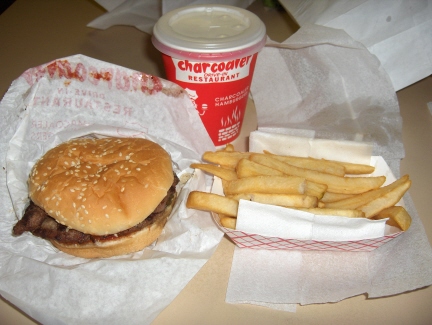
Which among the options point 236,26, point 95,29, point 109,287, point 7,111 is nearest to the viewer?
point 109,287

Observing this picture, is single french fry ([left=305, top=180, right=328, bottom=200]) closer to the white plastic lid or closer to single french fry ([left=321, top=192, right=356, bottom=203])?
single french fry ([left=321, top=192, right=356, bottom=203])

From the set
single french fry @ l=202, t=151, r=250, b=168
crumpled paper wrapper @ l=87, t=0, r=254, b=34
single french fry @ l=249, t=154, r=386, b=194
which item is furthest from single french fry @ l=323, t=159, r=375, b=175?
crumpled paper wrapper @ l=87, t=0, r=254, b=34

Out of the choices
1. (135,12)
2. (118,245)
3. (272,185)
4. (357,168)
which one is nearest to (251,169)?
(272,185)

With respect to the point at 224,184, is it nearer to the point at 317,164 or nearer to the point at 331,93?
the point at 317,164

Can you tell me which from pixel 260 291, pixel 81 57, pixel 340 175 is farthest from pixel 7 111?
pixel 340 175

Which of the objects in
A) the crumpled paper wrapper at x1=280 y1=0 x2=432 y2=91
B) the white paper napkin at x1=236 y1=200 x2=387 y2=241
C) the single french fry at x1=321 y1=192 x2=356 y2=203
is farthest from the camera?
the crumpled paper wrapper at x1=280 y1=0 x2=432 y2=91

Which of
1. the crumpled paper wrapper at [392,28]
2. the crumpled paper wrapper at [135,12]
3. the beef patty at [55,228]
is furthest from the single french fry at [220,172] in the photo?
the crumpled paper wrapper at [135,12]

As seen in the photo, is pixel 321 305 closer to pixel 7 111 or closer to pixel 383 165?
pixel 383 165
